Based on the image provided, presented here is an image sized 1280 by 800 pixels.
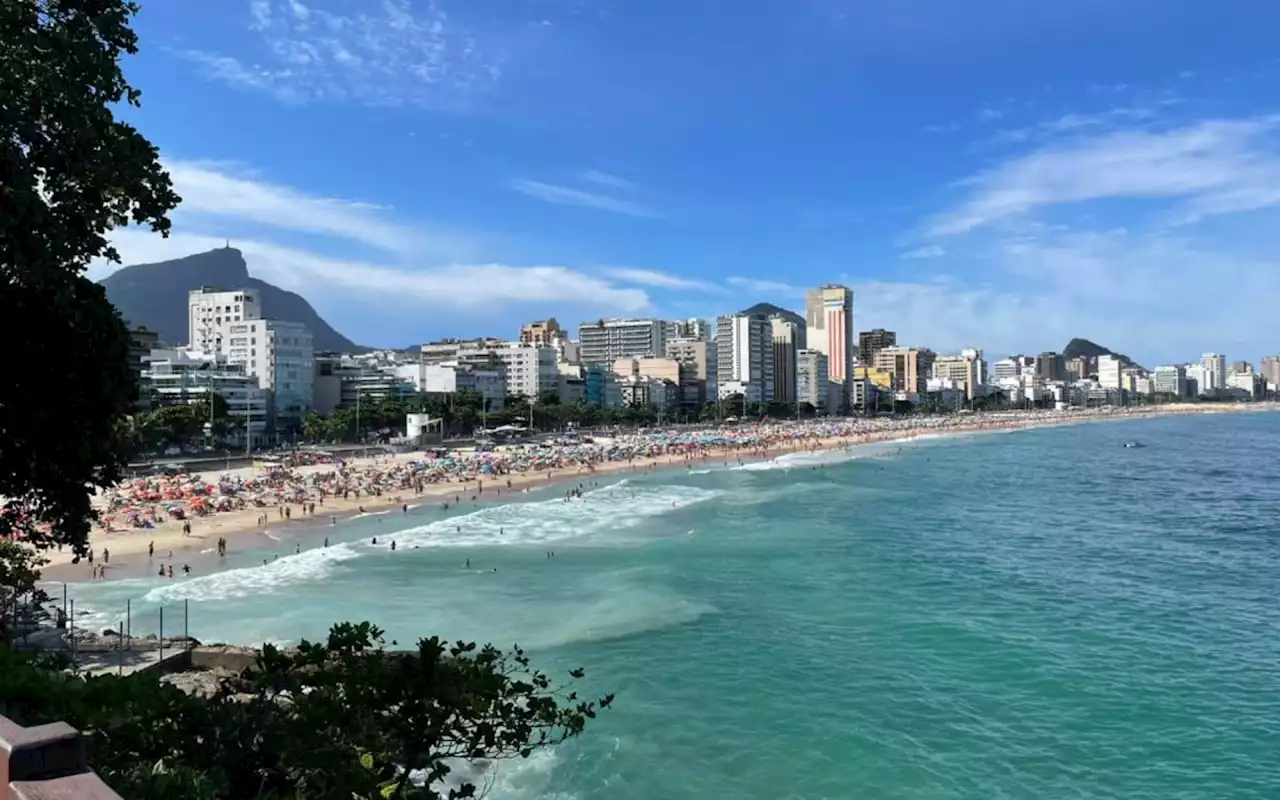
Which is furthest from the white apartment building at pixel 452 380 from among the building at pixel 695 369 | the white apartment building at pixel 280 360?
the building at pixel 695 369

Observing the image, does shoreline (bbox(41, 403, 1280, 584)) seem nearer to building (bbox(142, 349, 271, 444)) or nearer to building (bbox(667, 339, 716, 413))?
building (bbox(142, 349, 271, 444))

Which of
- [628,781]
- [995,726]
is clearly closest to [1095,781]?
[995,726]

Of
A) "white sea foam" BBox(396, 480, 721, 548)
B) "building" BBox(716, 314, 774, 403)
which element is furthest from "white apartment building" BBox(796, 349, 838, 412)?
"white sea foam" BBox(396, 480, 721, 548)

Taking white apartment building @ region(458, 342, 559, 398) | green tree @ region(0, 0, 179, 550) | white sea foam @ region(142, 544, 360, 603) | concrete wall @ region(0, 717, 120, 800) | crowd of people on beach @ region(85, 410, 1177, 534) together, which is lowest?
white sea foam @ region(142, 544, 360, 603)

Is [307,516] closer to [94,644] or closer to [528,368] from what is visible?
[94,644]

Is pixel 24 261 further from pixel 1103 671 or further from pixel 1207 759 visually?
pixel 1103 671
